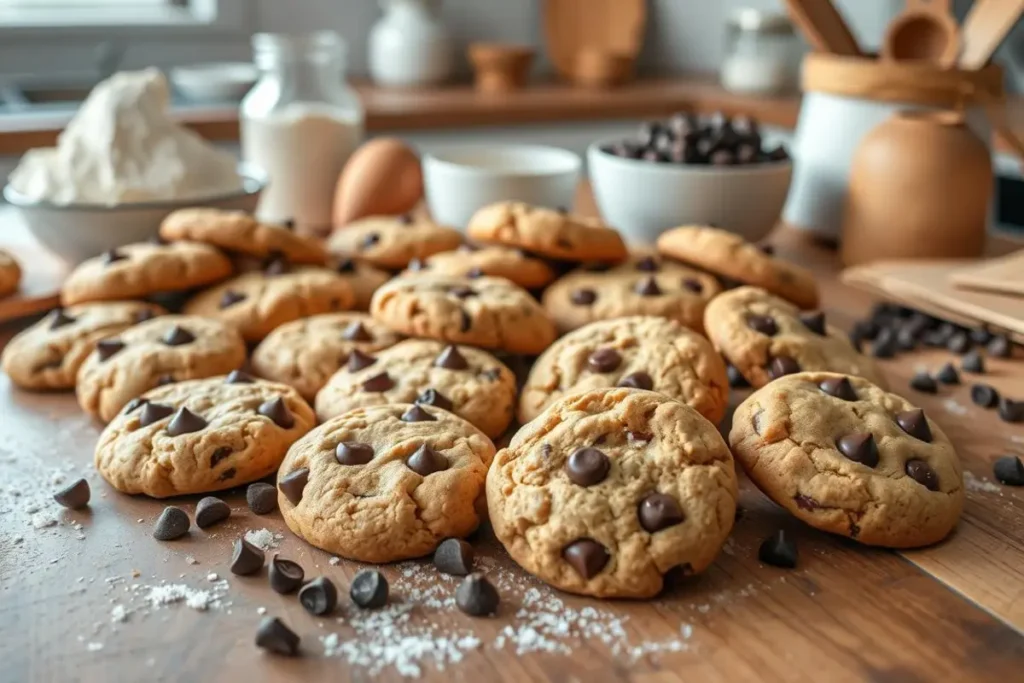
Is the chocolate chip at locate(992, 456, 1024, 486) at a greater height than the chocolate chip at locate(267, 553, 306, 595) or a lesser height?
greater

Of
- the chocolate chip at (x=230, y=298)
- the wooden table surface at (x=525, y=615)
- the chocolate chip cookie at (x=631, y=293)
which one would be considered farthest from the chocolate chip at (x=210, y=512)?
the chocolate chip cookie at (x=631, y=293)

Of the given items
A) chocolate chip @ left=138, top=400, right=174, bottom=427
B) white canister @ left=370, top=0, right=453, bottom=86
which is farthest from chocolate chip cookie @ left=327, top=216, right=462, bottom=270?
white canister @ left=370, top=0, right=453, bottom=86

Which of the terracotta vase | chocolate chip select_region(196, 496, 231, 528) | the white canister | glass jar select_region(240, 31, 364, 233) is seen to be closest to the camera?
chocolate chip select_region(196, 496, 231, 528)

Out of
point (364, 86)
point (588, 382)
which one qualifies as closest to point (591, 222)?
point (588, 382)

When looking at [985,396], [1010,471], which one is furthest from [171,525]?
[985,396]

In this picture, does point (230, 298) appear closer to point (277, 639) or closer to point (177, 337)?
point (177, 337)

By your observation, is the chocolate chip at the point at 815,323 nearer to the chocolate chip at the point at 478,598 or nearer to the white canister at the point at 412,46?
the chocolate chip at the point at 478,598

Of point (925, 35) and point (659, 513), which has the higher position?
point (925, 35)

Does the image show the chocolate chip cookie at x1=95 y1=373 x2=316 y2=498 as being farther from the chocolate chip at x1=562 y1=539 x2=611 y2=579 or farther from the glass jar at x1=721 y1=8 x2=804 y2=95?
the glass jar at x1=721 y1=8 x2=804 y2=95
